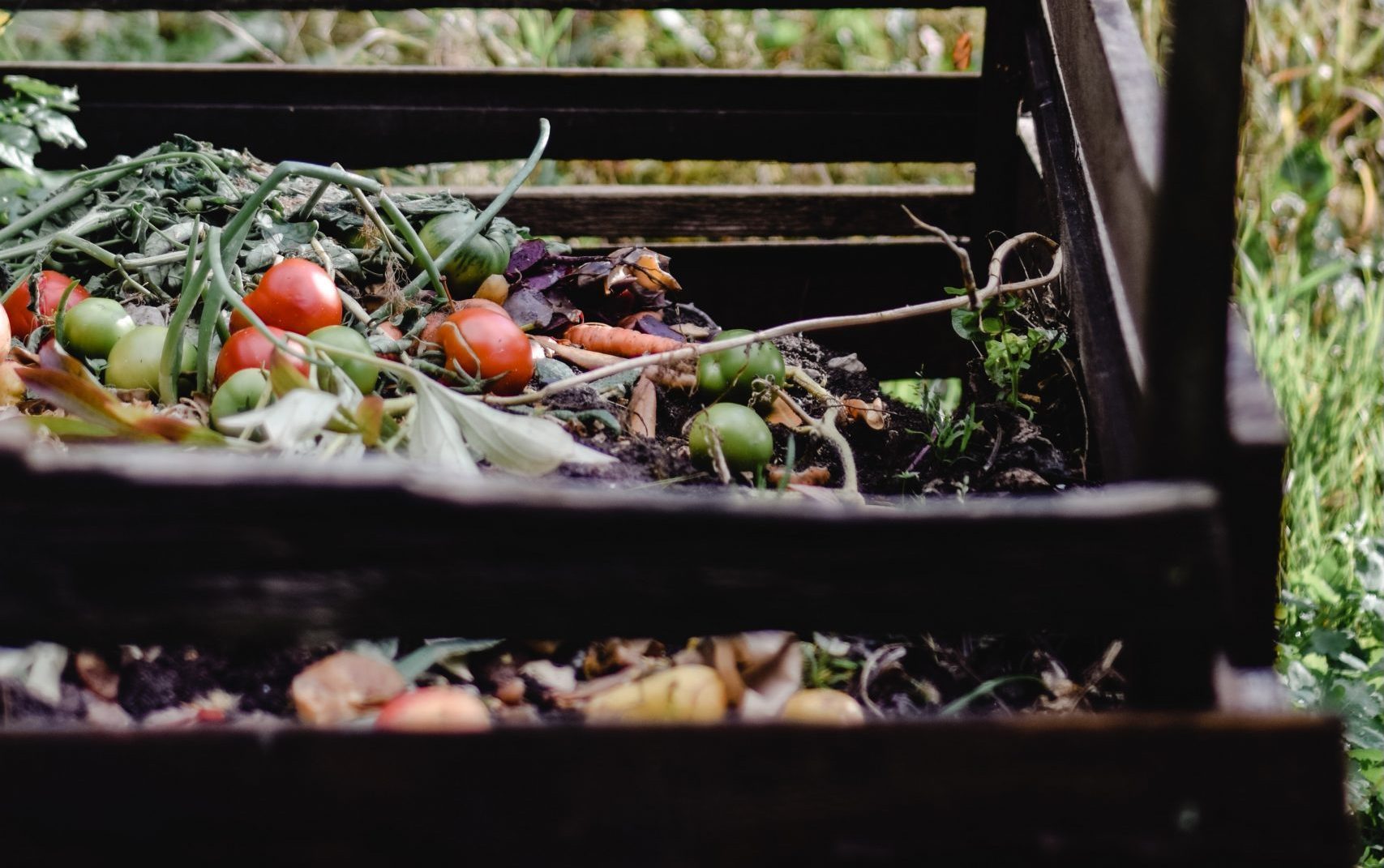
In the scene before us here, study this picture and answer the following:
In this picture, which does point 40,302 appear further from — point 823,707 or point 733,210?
point 733,210

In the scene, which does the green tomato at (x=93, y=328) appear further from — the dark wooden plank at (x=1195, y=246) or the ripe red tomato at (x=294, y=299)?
the dark wooden plank at (x=1195, y=246)

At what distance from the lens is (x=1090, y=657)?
148 centimetres

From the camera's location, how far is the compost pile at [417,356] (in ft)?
4.70

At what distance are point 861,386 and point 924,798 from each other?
1.15 metres

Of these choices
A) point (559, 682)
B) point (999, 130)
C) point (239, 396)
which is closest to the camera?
point (559, 682)

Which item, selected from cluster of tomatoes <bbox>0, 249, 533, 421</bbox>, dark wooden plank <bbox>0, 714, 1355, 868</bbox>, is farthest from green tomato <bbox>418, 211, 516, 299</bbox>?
dark wooden plank <bbox>0, 714, 1355, 868</bbox>

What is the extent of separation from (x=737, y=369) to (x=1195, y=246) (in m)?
0.93

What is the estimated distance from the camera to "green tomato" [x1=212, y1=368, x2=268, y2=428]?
151cm

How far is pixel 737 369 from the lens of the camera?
1.84 metres

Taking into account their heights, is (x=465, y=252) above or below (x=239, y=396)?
above

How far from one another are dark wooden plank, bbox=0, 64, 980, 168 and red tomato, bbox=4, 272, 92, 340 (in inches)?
33.3

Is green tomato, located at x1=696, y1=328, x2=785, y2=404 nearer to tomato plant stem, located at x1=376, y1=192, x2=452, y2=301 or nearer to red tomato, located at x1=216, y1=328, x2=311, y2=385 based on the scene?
tomato plant stem, located at x1=376, y1=192, x2=452, y2=301

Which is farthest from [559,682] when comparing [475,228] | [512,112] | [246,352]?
[512,112]

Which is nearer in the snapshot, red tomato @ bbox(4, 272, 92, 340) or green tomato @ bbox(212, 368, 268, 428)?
green tomato @ bbox(212, 368, 268, 428)
